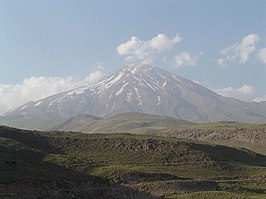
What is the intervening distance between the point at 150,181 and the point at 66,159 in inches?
742

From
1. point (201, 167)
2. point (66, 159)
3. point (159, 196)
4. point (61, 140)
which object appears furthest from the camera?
point (61, 140)

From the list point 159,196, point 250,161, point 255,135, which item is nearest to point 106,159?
point 159,196

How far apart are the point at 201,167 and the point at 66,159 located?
94.3 feet

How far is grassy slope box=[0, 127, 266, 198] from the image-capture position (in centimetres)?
7124

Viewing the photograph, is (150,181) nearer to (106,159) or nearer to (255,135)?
(106,159)

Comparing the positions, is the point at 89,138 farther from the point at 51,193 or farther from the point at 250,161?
the point at 51,193

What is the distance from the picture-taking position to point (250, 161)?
114m

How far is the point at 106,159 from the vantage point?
94.8 meters

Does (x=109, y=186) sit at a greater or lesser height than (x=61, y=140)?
lesser

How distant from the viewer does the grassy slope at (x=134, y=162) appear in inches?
2805

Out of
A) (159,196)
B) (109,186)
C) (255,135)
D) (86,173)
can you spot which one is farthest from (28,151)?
(255,135)

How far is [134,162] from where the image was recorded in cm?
9444

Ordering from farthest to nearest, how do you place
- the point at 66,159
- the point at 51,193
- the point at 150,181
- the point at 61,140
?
the point at 61,140
the point at 66,159
the point at 150,181
the point at 51,193

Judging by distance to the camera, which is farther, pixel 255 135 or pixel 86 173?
pixel 255 135
